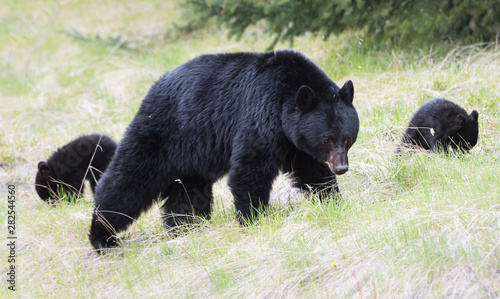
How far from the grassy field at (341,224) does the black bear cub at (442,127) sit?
0.17m

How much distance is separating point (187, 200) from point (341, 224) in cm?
159

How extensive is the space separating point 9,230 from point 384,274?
392 centimetres

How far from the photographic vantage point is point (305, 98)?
4.45m

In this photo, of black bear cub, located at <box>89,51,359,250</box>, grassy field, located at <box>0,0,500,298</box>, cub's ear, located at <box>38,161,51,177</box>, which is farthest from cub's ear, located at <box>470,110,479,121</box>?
cub's ear, located at <box>38,161,51,177</box>

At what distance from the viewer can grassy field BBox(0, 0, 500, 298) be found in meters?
3.53

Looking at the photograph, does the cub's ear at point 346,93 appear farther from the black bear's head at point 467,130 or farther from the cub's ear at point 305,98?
the black bear's head at point 467,130

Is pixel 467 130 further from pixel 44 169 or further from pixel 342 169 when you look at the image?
pixel 44 169

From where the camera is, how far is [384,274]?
3471 mm

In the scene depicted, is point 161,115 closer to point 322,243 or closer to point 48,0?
point 322,243

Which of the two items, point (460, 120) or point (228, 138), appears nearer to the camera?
point (228, 138)

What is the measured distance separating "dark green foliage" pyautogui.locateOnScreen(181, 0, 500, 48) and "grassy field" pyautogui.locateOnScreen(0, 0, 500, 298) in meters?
0.34

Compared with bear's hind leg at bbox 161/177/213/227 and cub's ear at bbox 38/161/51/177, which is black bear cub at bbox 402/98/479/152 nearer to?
bear's hind leg at bbox 161/177/213/227

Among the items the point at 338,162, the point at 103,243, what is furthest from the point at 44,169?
the point at 338,162

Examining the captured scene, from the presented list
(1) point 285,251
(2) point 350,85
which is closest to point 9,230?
(1) point 285,251
